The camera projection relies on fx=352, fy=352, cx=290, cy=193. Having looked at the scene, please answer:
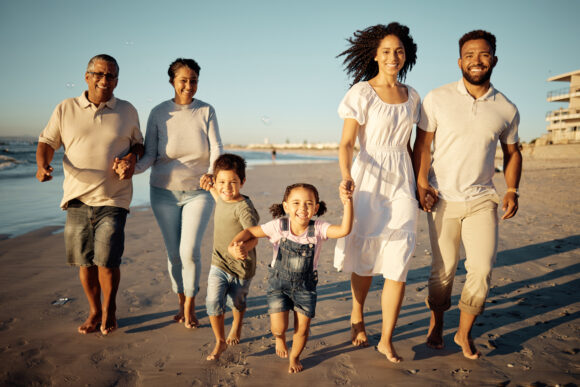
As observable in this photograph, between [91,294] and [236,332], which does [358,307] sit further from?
[91,294]

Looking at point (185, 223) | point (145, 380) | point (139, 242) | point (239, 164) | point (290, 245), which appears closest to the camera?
point (145, 380)

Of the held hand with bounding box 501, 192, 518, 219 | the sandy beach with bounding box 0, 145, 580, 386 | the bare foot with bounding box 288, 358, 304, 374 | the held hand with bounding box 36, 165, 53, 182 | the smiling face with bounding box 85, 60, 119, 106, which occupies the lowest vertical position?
the sandy beach with bounding box 0, 145, 580, 386

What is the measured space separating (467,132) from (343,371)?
2.19m

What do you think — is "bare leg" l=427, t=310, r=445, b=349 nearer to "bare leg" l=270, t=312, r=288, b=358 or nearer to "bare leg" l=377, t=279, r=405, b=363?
"bare leg" l=377, t=279, r=405, b=363

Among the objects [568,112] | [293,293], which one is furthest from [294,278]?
[568,112]

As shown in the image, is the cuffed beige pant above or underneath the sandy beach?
above

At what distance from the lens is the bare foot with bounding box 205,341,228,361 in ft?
9.57

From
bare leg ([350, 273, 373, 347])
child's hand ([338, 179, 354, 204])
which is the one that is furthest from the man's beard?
bare leg ([350, 273, 373, 347])

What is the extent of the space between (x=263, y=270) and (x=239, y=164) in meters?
2.54

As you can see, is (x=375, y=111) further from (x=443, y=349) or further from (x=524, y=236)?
(x=524, y=236)

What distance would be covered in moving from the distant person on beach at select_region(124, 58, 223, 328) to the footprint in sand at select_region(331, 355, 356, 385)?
1467mm

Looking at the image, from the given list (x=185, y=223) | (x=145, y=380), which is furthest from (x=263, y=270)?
(x=145, y=380)

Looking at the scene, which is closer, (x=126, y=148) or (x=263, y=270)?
(x=126, y=148)

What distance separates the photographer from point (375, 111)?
2961 mm
